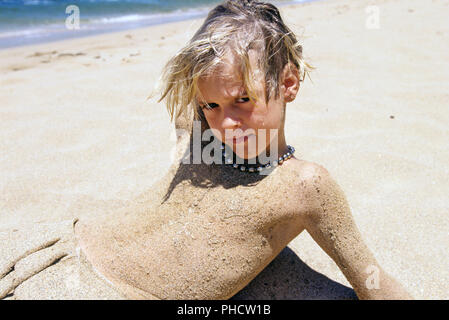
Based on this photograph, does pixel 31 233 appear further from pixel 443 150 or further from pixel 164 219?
pixel 443 150

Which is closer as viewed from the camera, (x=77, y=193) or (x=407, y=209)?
(x=407, y=209)

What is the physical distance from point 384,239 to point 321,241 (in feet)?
2.40

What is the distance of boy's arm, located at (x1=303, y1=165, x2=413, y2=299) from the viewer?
1.23 metres

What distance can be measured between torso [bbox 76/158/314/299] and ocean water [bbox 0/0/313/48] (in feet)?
25.1

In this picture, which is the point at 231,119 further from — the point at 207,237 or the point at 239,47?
the point at 207,237

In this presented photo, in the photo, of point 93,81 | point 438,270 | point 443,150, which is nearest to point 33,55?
point 93,81

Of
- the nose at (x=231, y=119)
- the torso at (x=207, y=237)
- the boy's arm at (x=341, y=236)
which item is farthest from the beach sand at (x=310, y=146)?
the nose at (x=231, y=119)

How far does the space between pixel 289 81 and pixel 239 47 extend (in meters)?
0.22

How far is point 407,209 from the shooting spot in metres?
2.02

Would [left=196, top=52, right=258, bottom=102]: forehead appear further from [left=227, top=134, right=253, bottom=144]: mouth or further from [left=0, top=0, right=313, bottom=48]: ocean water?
[left=0, top=0, right=313, bottom=48]: ocean water

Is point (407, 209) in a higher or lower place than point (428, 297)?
higher

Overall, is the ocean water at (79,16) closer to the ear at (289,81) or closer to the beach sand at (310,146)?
the beach sand at (310,146)

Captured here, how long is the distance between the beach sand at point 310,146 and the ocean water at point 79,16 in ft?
13.9

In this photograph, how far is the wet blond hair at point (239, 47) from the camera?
116 cm
